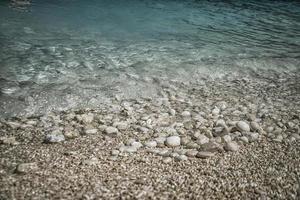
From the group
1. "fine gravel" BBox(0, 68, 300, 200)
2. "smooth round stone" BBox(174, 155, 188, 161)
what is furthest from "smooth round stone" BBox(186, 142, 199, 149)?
"smooth round stone" BBox(174, 155, 188, 161)

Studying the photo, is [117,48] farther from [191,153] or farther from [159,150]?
[191,153]

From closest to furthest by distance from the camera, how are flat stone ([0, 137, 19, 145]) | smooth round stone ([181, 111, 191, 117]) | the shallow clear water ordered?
flat stone ([0, 137, 19, 145])
smooth round stone ([181, 111, 191, 117])
the shallow clear water

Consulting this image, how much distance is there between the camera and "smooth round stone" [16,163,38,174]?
3322 mm

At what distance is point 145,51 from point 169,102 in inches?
144

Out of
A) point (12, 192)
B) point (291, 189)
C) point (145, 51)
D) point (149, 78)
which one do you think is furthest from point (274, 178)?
point (145, 51)

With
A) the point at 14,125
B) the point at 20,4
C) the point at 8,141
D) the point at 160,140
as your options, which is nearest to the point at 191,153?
the point at 160,140

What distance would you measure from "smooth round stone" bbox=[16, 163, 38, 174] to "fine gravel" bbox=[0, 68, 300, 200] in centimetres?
1

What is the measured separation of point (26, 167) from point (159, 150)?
1.65 metres

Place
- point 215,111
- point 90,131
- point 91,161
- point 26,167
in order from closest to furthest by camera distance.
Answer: point 26,167 → point 91,161 → point 90,131 → point 215,111

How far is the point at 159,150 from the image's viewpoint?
3947mm

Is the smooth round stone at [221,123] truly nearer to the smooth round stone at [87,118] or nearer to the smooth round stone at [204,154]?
the smooth round stone at [204,154]

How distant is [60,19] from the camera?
40.1ft

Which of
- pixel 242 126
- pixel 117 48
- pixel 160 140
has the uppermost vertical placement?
pixel 242 126

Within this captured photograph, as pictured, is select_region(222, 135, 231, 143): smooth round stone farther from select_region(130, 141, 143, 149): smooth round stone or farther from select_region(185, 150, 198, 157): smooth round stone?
select_region(130, 141, 143, 149): smooth round stone
